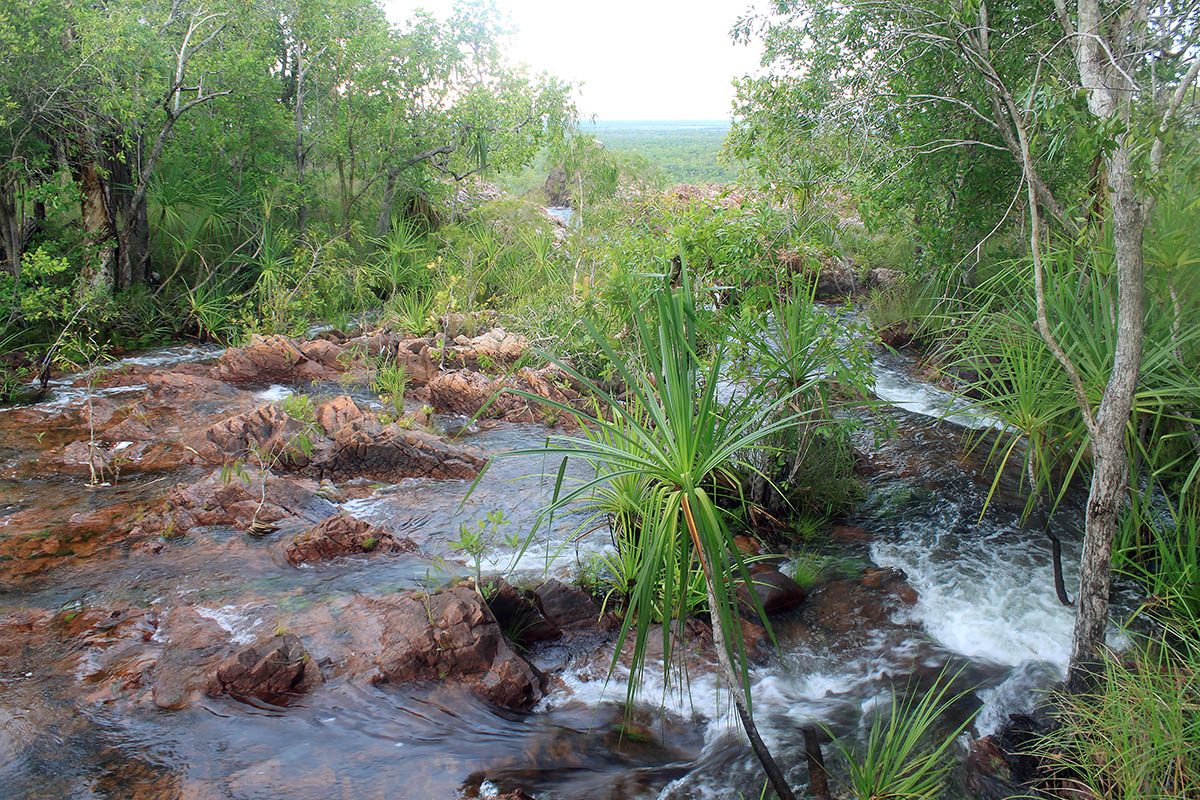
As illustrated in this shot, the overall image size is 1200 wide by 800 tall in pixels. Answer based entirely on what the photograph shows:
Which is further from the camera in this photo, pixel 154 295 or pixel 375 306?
pixel 375 306

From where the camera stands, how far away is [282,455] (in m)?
5.50

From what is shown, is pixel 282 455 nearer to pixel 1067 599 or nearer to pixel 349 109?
pixel 1067 599

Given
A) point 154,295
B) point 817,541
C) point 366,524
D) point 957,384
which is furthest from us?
point 154,295

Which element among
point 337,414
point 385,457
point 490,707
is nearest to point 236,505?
point 385,457

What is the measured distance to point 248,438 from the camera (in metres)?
5.64

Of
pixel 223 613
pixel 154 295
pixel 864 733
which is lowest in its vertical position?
pixel 864 733

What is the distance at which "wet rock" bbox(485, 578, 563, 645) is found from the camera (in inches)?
144

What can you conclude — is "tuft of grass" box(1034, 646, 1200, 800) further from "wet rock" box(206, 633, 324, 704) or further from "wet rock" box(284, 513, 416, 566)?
"wet rock" box(284, 513, 416, 566)

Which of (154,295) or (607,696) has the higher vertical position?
(154,295)

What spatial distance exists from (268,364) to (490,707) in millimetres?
5902

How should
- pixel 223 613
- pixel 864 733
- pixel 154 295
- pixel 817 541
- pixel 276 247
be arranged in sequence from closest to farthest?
pixel 864 733, pixel 223 613, pixel 817 541, pixel 154 295, pixel 276 247

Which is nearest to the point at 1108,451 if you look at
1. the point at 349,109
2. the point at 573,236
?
the point at 573,236

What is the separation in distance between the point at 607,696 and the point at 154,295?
8482mm

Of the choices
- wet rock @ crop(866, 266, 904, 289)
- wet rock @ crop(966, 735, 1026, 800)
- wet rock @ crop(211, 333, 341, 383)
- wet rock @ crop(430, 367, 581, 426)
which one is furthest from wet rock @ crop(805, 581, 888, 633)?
wet rock @ crop(866, 266, 904, 289)
